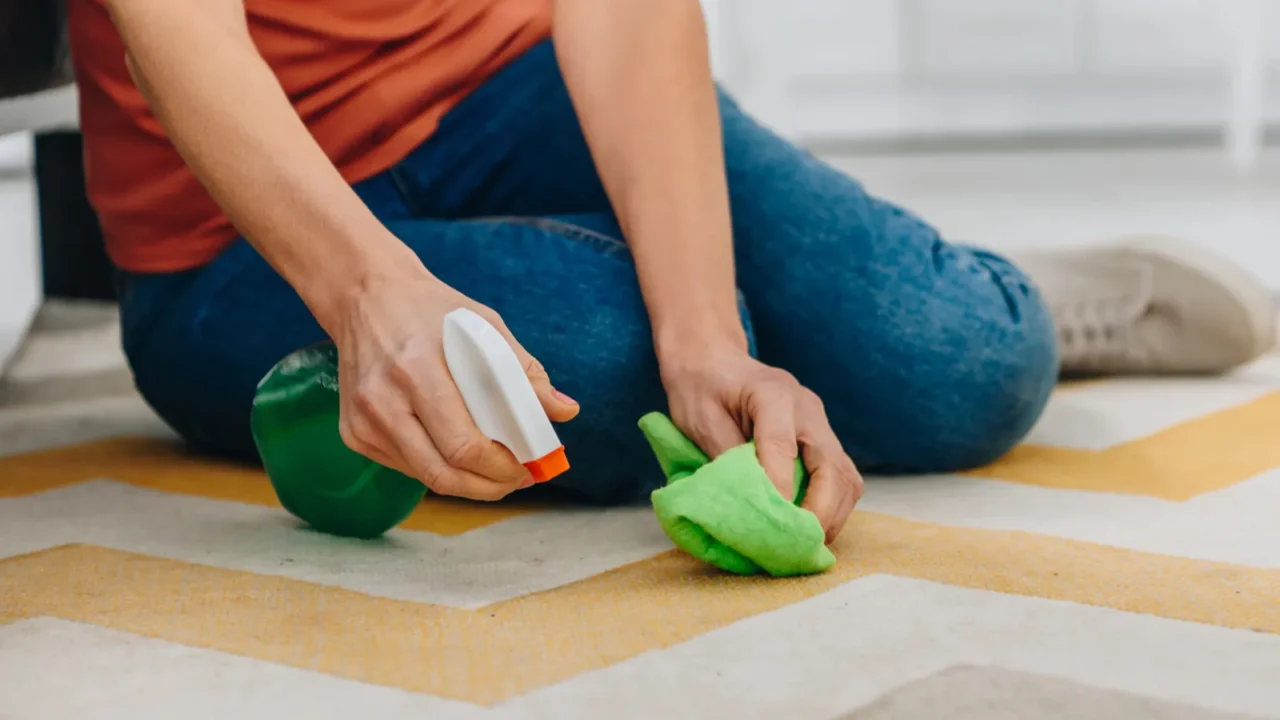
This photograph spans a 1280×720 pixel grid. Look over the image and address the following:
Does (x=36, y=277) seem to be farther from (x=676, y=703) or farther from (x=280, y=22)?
(x=676, y=703)

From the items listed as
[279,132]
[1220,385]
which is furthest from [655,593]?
[1220,385]

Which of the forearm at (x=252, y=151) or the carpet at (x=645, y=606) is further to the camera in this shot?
the forearm at (x=252, y=151)

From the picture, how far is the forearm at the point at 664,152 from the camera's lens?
760 millimetres

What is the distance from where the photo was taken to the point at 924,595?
0.61 m

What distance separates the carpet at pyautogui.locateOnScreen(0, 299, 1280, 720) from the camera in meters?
0.50

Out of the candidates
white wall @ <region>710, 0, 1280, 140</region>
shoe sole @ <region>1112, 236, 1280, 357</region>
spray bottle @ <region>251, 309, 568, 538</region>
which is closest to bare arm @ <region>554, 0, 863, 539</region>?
spray bottle @ <region>251, 309, 568, 538</region>

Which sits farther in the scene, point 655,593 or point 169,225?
point 169,225

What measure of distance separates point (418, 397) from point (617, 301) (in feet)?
0.79

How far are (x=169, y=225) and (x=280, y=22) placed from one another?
0.47 ft

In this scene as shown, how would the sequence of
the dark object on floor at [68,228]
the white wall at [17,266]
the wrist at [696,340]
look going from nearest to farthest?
the wrist at [696,340], the white wall at [17,266], the dark object on floor at [68,228]

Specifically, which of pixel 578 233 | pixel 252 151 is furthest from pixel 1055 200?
pixel 252 151

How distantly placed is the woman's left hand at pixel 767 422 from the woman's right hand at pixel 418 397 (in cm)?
12

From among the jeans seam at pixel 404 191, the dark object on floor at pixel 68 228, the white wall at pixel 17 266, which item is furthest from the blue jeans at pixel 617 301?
the dark object on floor at pixel 68 228

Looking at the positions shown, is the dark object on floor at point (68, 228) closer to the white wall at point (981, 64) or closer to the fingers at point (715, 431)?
the fingers at point (715, 431)
